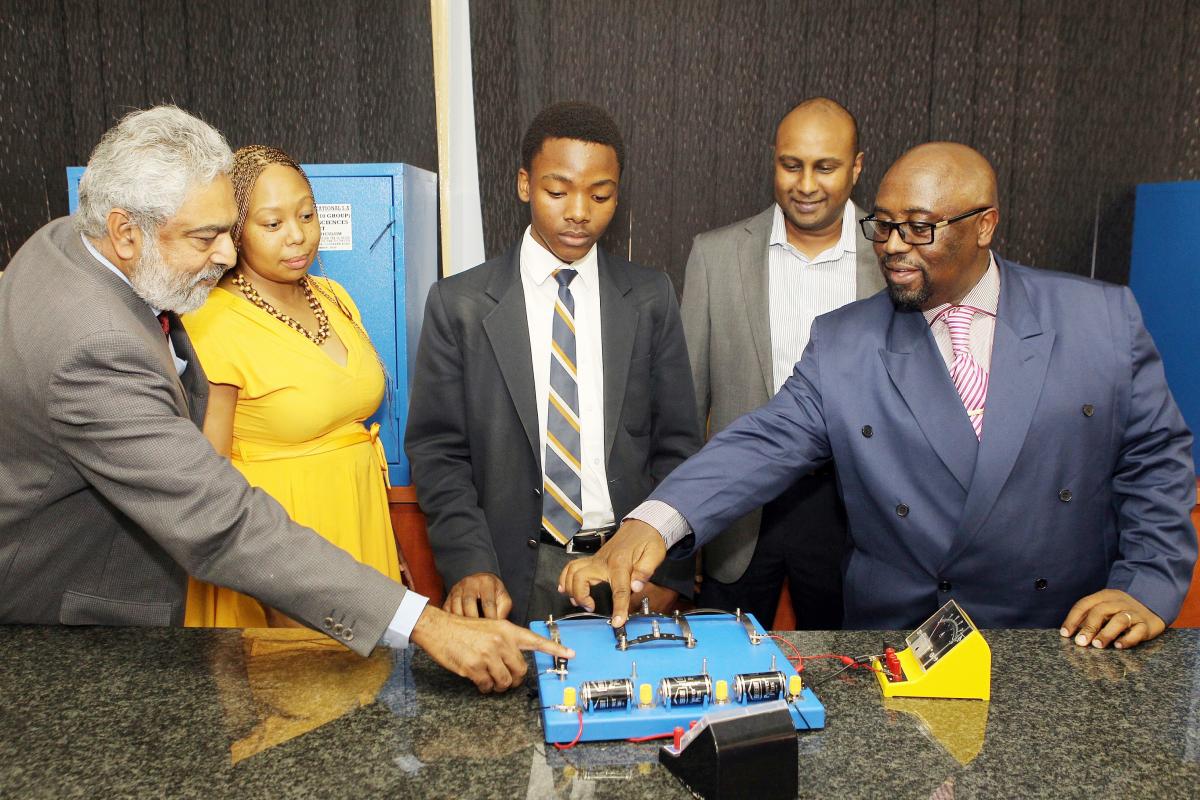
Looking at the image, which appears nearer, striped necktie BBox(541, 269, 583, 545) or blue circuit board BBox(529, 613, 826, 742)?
blue circuit board BBox(529, 613, 826, 742)

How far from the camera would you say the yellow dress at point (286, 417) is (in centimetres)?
206

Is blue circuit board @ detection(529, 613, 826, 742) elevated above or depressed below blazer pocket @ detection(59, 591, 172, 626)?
above

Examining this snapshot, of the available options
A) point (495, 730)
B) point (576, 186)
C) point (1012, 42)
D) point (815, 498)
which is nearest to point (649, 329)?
point (576, 186)

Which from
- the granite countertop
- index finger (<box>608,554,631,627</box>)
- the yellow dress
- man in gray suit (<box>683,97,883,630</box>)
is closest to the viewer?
the granite countertop

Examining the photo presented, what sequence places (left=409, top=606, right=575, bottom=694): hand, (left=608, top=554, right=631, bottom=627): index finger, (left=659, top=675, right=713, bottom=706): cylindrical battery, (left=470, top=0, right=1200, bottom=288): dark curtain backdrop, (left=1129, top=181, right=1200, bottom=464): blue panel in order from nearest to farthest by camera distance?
(left=659, top=675, right=713, bottom=706): cylindrical battery, (left=409, top=606, right=575, bottom=694): hand, (left=608, top=554, right=631, bottom=627): index finger, (left=1129, top=181, right=1200, bottom=464): blue panel, (left=470, top=0, right=1200, bottom=288): dark curtain backdrop

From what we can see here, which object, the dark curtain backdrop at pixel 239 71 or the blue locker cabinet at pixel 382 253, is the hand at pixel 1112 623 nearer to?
the blue locker cabinet at pixel 382 253

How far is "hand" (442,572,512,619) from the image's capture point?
1.78 meters

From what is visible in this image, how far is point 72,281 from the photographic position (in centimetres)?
150

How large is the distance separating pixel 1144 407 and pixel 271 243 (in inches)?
71.9

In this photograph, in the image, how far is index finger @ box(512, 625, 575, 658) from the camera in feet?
4.44

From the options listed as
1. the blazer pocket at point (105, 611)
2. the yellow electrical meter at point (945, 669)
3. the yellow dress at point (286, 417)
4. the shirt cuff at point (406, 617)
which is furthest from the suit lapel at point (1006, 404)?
the blazer pocket at point (105, 611)

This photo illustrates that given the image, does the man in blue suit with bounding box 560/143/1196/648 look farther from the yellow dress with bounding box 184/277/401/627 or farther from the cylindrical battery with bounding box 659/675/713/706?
the yellow dress with bounding box 184/277/401/627

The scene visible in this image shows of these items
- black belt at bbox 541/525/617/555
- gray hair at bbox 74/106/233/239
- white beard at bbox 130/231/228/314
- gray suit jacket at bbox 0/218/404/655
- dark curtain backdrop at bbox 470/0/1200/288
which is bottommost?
black belt at bbox 541/525/617/555

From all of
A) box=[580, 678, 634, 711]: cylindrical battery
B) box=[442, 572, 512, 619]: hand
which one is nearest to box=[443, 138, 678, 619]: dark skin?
box=[442, 572, 512, 619]: hand
